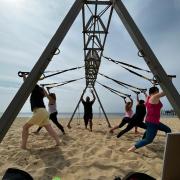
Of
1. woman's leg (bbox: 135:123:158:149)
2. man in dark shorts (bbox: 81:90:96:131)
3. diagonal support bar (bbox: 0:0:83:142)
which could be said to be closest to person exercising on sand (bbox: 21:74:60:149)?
woman's leg (bbox: 135:123:158:149)

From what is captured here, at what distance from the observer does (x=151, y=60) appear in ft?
17.4

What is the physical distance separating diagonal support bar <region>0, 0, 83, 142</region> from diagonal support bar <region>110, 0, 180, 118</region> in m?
0.93

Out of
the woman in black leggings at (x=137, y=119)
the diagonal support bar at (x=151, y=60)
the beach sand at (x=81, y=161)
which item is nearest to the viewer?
the diagonal support bar at (x=151, y=60)

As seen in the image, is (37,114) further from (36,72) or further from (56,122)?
(56,122)

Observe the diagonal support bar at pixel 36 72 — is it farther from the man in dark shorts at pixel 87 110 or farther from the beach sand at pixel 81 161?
the man in dark shorts at pixel 87 110

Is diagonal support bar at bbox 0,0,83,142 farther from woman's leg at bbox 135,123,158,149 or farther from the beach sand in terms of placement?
woman's leg at bbox 135,123,158,149

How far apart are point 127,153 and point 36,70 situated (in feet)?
9.96

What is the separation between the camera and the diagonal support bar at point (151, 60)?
5133mm

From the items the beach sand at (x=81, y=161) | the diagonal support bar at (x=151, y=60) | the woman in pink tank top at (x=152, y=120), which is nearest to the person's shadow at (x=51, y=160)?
the beach sand at (x=81, y=161)

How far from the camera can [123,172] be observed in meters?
5.36

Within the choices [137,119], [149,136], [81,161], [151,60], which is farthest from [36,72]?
[137,119]

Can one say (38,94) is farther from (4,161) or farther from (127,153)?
(127,153)

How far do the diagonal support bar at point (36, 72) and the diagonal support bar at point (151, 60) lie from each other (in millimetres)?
932

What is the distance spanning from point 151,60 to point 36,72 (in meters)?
1.90
